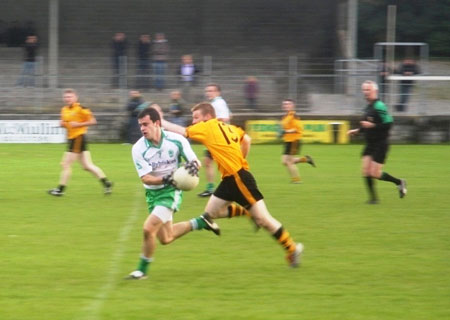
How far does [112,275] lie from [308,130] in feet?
60.7

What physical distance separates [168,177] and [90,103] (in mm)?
21690

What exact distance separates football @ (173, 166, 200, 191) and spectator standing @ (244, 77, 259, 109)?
20.5 meters

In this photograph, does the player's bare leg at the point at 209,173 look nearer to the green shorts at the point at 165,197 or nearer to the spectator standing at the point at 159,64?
the green shorts at the point at 165,197

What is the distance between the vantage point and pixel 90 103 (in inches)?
1182

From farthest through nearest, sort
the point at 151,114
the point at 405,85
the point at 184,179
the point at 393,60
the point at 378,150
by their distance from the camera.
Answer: the point at 393,60
the point at 405,85
the point at 378,150
the point at 151,114
the point at 184,179

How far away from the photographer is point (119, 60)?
30094 millimetres

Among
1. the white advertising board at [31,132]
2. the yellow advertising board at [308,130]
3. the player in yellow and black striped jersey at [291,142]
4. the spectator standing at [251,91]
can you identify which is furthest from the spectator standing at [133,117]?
the player in yellow and black striped jersey at [291,142]

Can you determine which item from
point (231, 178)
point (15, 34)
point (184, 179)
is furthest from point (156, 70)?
point (184, 179)

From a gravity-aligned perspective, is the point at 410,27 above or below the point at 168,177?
above

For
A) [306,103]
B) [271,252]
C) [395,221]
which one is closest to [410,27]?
[306,103]

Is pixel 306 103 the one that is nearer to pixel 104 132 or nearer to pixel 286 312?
pixel 104 132

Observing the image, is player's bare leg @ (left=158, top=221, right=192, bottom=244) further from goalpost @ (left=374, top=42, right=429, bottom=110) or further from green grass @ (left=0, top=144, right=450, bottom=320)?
goalpost @ (left=374, top=42, right=429, bottom=110)

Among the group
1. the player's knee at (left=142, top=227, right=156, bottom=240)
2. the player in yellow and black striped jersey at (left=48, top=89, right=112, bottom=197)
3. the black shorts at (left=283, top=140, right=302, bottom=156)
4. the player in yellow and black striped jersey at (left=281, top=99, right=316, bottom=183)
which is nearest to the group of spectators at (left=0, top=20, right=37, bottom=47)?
the player in yellow and black striped jersey at (left=281, top=99, right=316, bottom=183)

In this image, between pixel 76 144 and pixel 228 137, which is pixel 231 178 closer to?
pixel 228 137
